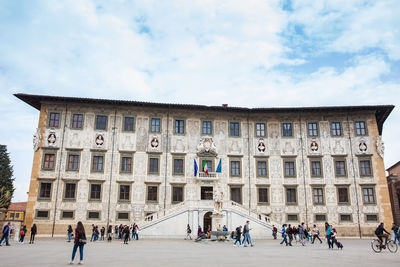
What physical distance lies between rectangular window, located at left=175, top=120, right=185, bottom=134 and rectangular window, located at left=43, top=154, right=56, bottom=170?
11.7m

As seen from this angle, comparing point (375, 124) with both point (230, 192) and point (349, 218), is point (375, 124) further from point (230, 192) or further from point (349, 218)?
point (230, 192)

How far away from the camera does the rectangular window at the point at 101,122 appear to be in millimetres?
30391

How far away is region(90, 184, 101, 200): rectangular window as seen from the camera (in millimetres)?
28688

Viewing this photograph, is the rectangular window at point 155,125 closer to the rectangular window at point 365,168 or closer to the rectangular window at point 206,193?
the rectangular window at point 206,193

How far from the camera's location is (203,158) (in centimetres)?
3058

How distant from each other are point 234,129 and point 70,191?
16563 millimetres

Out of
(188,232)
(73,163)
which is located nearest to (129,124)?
(73,163)

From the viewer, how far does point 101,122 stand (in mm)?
30531

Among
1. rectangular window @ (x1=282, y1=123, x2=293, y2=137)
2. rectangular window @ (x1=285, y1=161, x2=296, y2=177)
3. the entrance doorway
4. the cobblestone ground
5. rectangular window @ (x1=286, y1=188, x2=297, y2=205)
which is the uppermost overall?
rectangular window @ (x1=282, y1=123, x2=293, y2=137)

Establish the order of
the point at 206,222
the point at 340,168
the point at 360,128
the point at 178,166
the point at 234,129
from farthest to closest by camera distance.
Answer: the point at 234,129 < the point at 360,128 < the point at 340,168 < the point at 178,166 < the point at 206,222

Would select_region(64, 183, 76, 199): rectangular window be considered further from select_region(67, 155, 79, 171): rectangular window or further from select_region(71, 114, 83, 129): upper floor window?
select_region(71, 114, 83, 129): upper floor window

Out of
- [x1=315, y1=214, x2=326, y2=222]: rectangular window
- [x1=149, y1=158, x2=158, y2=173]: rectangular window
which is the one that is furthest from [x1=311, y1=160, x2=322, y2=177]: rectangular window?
[x1=149, y1=158, x2=158, y2=173]: rectangular window

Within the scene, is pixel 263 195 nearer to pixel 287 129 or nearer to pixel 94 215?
pixel 287 129

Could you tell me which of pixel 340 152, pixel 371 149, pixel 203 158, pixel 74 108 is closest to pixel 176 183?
pixel 203 158
